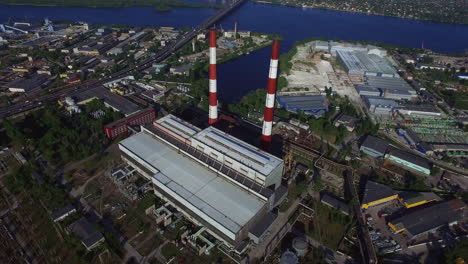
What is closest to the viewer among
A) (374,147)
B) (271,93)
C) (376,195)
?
(271,93)

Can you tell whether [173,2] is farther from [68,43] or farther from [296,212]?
[296,212]

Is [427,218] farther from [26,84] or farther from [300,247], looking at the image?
[26,84]

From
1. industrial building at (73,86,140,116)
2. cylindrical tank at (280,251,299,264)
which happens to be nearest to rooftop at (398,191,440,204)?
cylindrical tank at (280,251,299,264)

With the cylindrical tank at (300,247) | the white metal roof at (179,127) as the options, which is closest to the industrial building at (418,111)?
the cylindrical tank at (300,247)

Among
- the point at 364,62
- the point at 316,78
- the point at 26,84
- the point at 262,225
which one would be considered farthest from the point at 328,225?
the point at 26,84

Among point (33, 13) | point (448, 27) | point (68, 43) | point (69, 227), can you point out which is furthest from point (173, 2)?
point (69, 227)

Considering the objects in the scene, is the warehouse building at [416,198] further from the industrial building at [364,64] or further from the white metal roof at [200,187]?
the industrial building at [364,64]

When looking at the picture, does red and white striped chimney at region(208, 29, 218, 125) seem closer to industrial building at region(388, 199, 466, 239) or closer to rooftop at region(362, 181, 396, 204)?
rooftop at region(362, 181, 396, 204)
